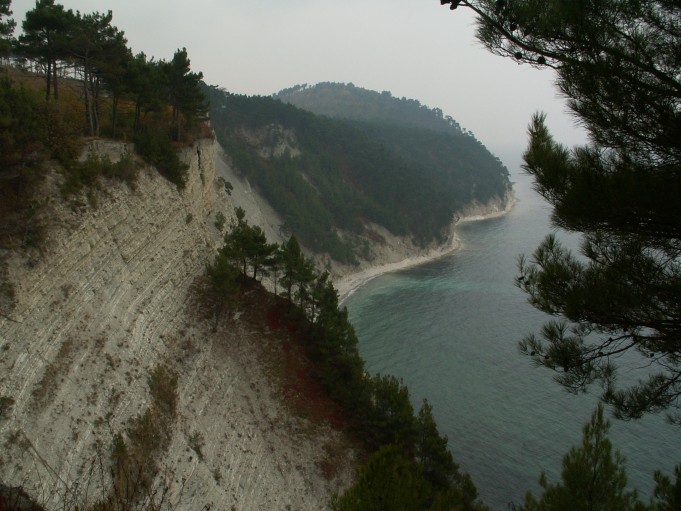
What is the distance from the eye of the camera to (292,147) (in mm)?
100250

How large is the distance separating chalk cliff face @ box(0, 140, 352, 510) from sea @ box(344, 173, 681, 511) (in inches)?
533

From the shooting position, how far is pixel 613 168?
6898mm

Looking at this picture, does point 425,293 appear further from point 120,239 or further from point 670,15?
point 670,15

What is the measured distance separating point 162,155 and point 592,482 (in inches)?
1050

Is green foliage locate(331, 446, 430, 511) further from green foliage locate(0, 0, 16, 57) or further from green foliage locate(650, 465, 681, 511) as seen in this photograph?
green foliage locate(0, 0, 16, 57)

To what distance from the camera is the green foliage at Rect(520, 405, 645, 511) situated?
10906mm

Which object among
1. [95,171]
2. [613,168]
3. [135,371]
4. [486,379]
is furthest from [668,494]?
[486,379]

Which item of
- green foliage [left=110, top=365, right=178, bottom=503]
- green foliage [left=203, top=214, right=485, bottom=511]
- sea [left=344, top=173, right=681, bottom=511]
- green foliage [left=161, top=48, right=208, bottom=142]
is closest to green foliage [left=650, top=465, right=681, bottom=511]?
sea [left=344, top=173, right=681, bottom=511]

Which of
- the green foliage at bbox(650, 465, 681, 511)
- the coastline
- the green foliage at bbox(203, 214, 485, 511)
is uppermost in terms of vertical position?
the green foliage at bbox(650, 465, 681, 511)

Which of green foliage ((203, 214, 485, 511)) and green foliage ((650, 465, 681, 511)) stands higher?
green foliage ((650, 465, 681, 511))

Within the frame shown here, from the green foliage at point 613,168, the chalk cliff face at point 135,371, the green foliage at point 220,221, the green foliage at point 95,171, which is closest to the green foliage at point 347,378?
the chalk cliff face at point 135,371

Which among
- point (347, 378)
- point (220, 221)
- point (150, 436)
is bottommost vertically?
point (347, 378)

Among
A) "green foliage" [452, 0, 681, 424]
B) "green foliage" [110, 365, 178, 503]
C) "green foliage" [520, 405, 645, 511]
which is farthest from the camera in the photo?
"green foliage" [110, 365, 178, 503]

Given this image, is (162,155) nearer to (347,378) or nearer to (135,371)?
(135,371)
